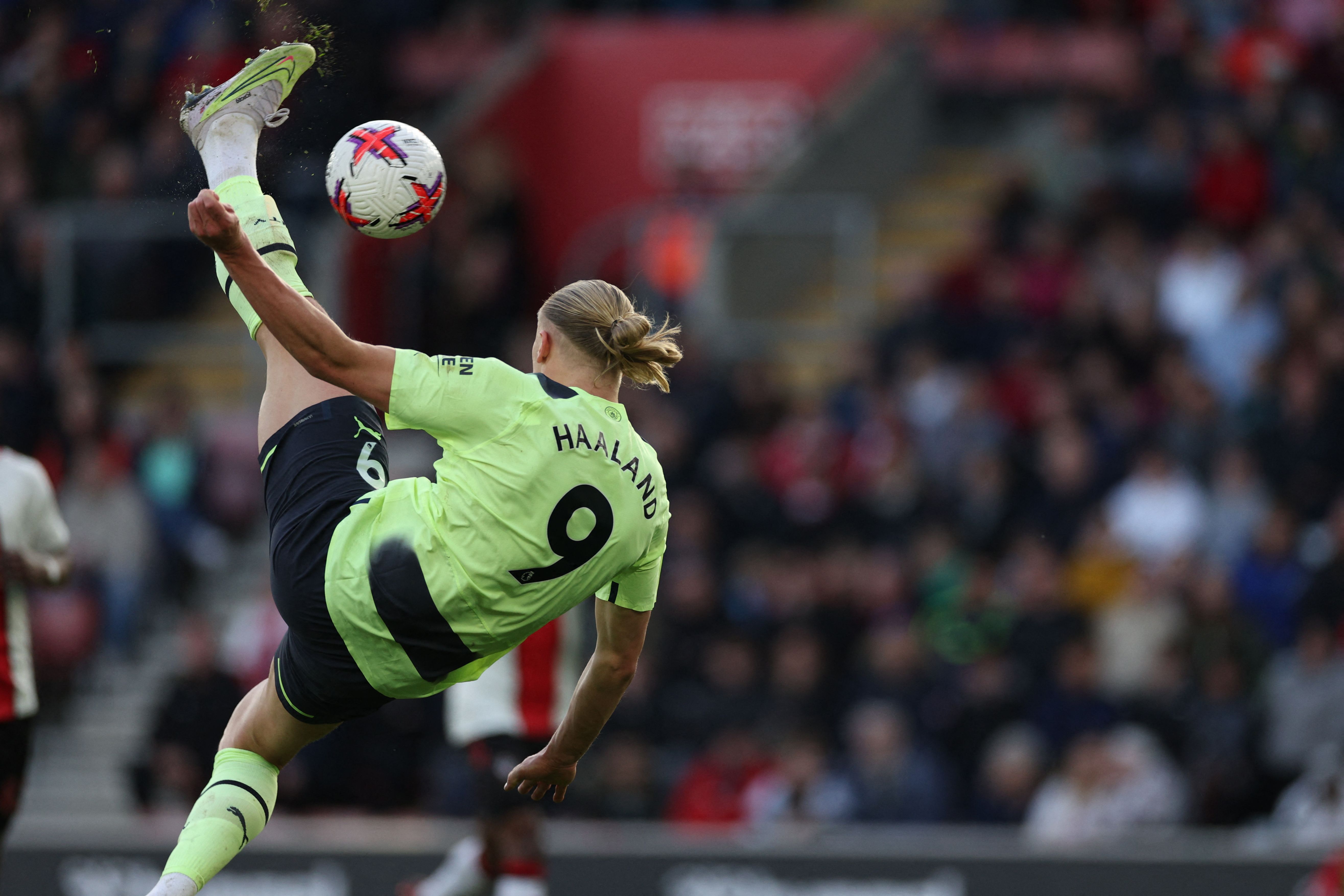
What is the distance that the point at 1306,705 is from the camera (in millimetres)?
11258

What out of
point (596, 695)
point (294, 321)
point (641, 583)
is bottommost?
point (596, 695)

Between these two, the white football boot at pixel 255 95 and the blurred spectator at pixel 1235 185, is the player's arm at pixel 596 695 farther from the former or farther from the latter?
the blurred spectator at pixel 1235 185

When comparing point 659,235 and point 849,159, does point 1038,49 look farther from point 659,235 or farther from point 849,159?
point 659,235

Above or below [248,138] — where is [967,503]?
below

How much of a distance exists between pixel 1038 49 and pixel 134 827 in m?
10.2

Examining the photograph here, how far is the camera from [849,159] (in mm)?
17234

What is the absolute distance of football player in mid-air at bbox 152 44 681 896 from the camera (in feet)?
18.6

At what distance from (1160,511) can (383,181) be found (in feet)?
25.4

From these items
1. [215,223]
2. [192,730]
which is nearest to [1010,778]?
[192,730]

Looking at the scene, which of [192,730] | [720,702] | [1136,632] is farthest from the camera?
[192,730]

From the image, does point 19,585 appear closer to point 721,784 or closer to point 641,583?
point 641,583

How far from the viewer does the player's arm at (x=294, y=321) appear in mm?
5535

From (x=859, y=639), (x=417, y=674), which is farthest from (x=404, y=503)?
(x=859, y=639)

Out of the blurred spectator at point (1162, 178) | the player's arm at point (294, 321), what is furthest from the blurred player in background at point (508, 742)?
the blurred spectator at point (1162, 178)
